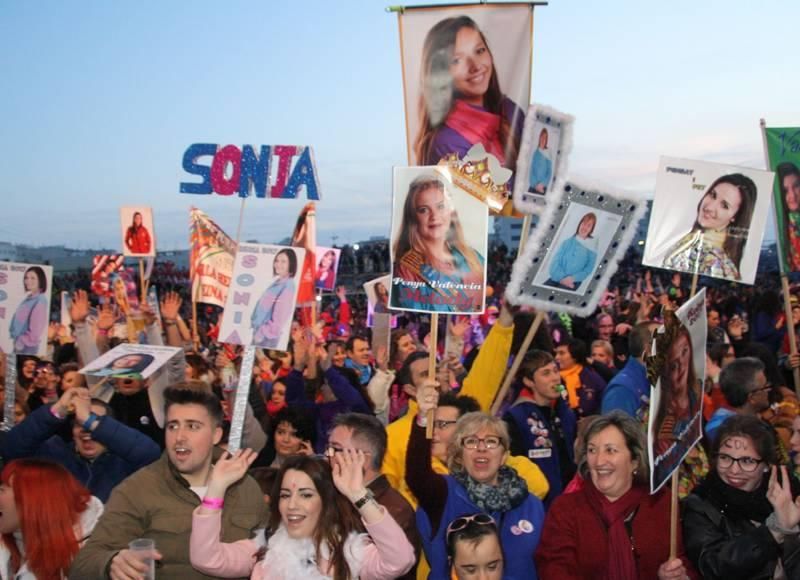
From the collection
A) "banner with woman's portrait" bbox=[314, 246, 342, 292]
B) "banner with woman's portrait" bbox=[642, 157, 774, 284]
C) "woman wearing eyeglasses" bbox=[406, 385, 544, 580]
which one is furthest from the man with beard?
"banner with woman's portrait" bbox=[314, 246, 342, 292]

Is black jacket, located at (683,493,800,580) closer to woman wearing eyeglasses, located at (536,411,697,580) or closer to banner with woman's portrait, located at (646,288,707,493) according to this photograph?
woman wearing eyeglasses, located at (536,411,697,580)

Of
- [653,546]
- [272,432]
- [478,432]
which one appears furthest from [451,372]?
[653,546]

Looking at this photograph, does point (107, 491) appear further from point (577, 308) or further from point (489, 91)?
point (489, 91)

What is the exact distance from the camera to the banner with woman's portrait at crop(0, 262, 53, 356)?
24.4 feet

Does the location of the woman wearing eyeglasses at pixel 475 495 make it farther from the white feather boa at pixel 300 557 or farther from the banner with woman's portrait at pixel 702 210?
the banner with woman's portrait at pixel 702 210

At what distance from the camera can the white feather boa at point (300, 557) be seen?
3.57m

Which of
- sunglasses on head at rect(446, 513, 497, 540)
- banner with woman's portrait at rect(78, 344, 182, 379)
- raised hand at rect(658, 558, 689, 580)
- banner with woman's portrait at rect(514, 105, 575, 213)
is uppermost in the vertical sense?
banner with woman's portrait at rect(514, 105, 575, 213)

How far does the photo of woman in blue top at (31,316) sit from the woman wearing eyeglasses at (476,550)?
488 cm

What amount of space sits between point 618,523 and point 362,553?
117 cm

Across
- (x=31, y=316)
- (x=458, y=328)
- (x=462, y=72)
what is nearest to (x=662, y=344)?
(x=462, y=72)

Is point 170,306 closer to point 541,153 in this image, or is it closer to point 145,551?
point 541,153

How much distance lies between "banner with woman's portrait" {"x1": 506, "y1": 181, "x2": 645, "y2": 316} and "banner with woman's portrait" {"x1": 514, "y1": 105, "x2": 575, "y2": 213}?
86cm

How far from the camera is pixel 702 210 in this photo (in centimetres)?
686

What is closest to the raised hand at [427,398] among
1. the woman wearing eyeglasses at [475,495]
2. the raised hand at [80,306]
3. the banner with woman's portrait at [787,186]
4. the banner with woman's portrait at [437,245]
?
the woman wearing eyeglasses at [475,495]
